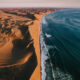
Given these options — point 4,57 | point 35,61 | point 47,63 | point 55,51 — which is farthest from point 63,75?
point 4,57

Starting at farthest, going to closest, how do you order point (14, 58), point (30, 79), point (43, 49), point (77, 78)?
point (43, 49) < point (14, 58) < point (77, 78) < point (30, 79)

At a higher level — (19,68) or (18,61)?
(19,68)

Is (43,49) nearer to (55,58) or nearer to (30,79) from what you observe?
(55,58)

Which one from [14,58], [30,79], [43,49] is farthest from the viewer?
[43,49]

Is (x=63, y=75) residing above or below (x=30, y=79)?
below

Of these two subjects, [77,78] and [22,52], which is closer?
[77,78]

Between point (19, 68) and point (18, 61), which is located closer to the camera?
point (19, 68)

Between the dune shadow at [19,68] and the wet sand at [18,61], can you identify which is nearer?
the dune shadow at [19,68]

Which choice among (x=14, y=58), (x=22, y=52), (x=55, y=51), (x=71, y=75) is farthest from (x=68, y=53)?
(x=14, y=58)

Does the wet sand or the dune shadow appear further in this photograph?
the wet sand
